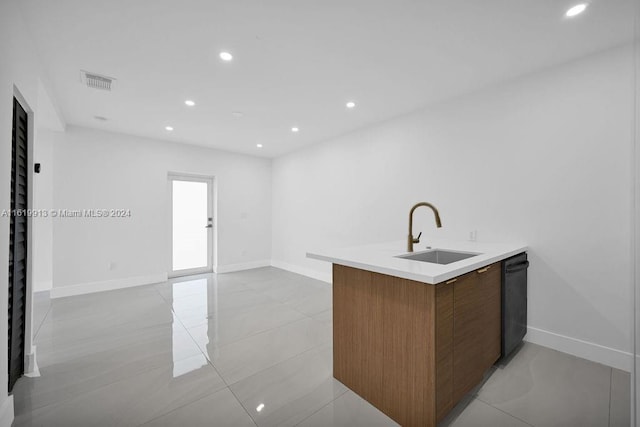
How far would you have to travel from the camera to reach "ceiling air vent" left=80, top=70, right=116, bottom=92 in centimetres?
255

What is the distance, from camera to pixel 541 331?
95.3 inches

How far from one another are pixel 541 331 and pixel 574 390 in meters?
0.71

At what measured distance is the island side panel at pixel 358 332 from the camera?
1.61 m

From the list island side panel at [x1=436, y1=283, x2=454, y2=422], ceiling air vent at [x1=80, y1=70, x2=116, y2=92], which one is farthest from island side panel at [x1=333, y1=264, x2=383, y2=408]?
ceiling air vent at [x1=80, y1=70, x2=116, y2=92]

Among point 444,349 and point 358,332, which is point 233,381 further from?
point 444,349

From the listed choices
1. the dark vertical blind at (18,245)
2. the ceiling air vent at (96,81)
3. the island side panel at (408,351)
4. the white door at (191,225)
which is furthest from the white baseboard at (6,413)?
the white door at (191,225)

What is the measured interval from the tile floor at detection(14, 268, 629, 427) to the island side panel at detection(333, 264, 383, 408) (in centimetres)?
→ 10

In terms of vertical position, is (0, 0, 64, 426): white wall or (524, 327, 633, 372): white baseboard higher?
(0, 0, 64, 426): white wall

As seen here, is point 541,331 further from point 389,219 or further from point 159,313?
point 159,313

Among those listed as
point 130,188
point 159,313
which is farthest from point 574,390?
point 130,188

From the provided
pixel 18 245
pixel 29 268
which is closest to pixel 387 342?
pixel 18 245

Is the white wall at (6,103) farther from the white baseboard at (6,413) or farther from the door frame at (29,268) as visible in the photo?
the door frame at (29,268)

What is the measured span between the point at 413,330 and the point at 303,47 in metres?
2.18

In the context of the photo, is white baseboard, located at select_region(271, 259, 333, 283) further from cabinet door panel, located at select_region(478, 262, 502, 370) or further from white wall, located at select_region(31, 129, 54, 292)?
white wall, located at select_region(31, 129, 54, 292)
